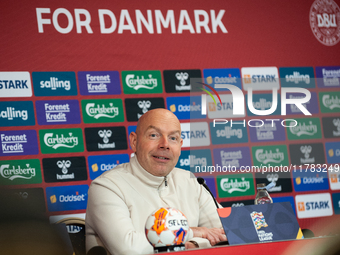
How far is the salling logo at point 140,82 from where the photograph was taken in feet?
11.7

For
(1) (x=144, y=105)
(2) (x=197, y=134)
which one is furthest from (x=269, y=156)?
(1) (x=144, y=105)

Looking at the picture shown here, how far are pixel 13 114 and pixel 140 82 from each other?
3.41 ft

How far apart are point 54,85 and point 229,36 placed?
163 cm

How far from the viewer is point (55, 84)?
337 centimetres

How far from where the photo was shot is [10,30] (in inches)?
130

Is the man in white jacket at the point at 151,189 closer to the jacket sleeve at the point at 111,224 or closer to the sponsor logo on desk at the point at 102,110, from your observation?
the jacket sleeve at the point at 111,224

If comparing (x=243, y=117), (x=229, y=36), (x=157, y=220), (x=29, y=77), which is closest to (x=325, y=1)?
(x=229, y=36)

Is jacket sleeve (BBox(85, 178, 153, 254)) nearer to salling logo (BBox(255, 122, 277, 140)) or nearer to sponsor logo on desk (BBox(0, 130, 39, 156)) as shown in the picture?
sponsor logo on desk (BBox(0, 130, 39, 156))

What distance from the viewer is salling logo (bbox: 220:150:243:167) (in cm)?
374

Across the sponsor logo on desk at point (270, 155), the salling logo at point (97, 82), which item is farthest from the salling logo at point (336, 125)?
the salling logo at point (97, 82)

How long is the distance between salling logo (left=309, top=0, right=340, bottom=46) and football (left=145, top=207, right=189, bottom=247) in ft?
10.6

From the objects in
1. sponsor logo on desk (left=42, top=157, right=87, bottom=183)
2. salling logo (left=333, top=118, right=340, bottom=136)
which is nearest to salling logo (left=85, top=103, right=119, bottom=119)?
sponsor logo on desk (left=42, top=157, right=87, bottom=183)

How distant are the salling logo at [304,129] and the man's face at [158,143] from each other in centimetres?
190

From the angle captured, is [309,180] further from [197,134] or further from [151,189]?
[151,189]
